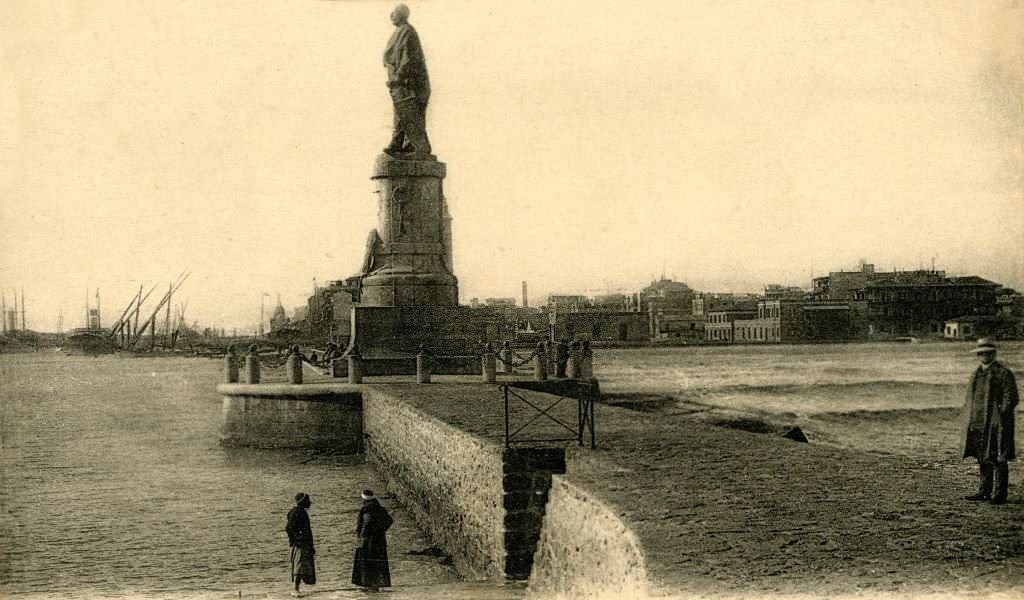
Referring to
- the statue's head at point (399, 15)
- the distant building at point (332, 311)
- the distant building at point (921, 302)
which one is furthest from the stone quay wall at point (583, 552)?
the distant building at point (921, 302)

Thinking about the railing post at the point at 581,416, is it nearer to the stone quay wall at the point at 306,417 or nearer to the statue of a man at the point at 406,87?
the stone quay wall at the point at 306,417

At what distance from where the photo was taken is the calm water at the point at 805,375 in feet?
145

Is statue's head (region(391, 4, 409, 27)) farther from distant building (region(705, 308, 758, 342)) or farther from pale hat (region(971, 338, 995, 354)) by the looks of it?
distant building (region(705, 308, 758, 342))

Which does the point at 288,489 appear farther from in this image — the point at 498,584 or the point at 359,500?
the point at 498,584

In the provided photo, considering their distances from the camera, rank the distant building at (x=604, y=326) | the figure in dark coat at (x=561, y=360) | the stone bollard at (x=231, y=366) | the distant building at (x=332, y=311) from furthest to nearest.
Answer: the distant building at (x=604, y=326) → the distant building at (x=332, y=311) → the figure in dark coat at (x=561, y=360) → the stone bollard at (x=231, y=366)

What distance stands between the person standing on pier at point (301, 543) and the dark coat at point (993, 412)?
571 cm

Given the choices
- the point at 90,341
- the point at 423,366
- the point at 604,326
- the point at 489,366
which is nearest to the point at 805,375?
the point at 604,326

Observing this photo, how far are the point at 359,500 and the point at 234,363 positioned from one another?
666 centimetres

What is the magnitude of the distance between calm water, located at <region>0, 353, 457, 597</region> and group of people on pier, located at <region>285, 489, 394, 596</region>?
566mm

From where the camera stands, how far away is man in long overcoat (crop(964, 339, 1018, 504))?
6637 millimetres

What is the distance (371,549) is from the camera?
31.3ft

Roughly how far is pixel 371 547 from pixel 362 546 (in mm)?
91

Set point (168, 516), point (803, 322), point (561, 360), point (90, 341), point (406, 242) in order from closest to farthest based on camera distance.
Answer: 1. point (168, 516)
2. point (561, 360)
3. point (406, 242)
4. point (803, 322)
5. point (90, 341)

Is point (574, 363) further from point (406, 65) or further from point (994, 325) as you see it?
point (994, 325)
